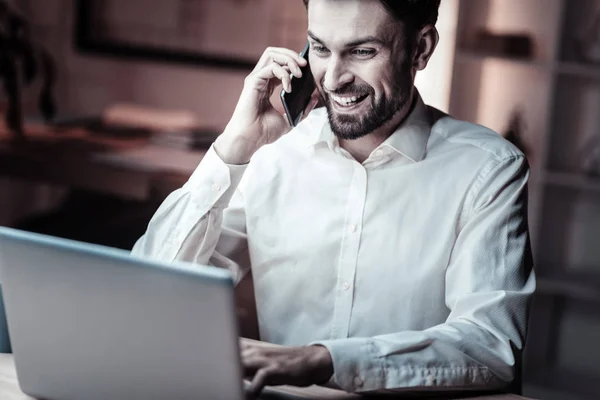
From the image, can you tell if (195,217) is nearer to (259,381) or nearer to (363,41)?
(363,41)

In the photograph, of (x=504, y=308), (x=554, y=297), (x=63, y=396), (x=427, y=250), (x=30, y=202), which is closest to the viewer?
(x=63, y=396)

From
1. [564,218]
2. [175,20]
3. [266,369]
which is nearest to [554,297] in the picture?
[564,218]

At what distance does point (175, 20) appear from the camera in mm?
3881

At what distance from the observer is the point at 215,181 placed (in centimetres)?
170

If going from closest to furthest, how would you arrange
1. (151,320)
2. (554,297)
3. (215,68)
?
(151,320), (554,297), (215,68)

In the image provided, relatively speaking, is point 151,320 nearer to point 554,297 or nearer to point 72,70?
point 554,297

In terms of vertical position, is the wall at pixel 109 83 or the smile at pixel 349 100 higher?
the smile at pixel 349 100

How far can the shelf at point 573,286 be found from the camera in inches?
128

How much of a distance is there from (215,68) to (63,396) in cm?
274

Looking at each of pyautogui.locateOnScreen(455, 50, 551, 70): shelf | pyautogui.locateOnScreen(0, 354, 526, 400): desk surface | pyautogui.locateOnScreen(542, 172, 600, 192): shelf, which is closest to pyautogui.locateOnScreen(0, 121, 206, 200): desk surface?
pyautogui.locateOnScreen(455, 50, 551, 70): shelf

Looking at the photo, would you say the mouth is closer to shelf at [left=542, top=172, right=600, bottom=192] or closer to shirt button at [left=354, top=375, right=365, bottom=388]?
shirt button at [left=354, top=375, right=365, bottom=388]

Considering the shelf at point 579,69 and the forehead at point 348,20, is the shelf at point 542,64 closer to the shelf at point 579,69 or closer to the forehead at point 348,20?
the shelf at point 579,69

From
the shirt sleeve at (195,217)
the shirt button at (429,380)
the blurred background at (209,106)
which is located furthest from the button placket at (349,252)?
the blurred background at (209,106)

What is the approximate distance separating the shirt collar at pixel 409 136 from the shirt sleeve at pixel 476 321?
0.14 metres
